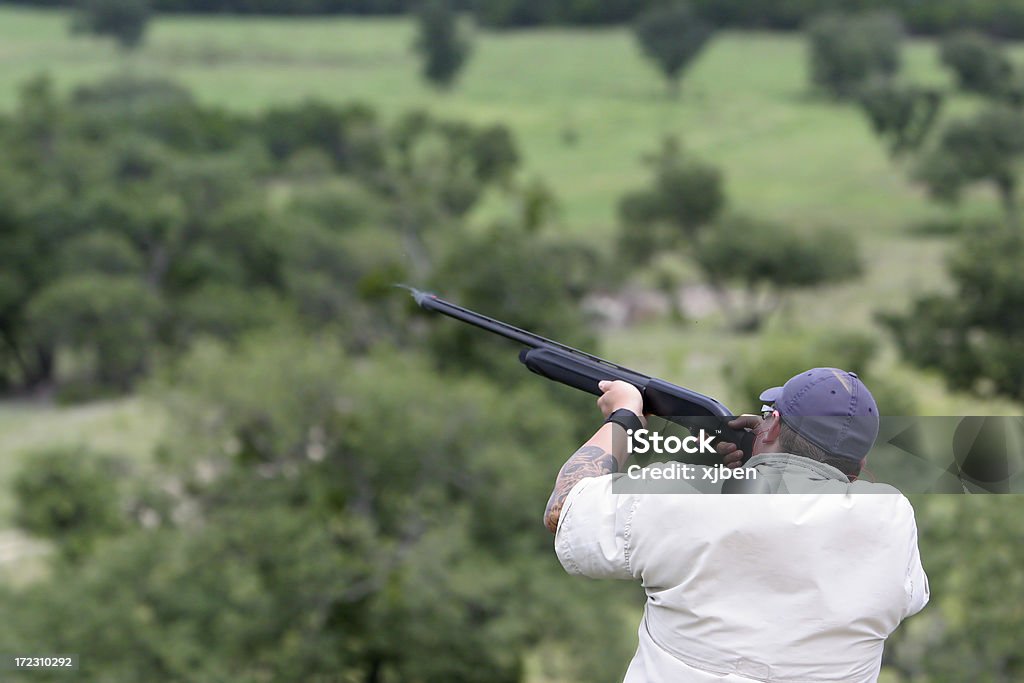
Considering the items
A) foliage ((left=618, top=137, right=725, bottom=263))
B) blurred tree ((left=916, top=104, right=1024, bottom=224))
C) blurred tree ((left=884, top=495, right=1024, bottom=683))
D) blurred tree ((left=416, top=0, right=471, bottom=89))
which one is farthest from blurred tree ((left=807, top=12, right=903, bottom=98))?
blurred tree ((left=884, top=495, right=1024, bottom=683))

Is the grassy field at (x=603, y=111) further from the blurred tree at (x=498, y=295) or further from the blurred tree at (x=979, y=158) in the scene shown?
the blurred tree at (x=498, y=295)

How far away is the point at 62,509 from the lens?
20.3 metres

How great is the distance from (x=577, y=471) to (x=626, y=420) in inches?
8.2

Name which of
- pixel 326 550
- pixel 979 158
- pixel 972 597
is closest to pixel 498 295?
pixel 326 550

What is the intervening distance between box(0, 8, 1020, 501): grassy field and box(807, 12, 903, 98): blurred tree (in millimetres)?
1332

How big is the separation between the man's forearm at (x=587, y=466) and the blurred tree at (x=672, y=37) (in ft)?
220

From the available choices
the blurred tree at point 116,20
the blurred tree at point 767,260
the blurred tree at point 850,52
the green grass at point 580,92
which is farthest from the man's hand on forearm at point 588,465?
the blurred tree at point 116,20

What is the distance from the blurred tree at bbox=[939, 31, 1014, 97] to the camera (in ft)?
201

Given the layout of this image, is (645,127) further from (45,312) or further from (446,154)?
(45,312)

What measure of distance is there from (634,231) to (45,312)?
22.1 meters

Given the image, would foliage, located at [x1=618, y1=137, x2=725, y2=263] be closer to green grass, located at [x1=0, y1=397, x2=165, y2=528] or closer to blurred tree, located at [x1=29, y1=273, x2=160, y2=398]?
blurred tree, located at [x1=29, y1=273, x2=160, y2=398]

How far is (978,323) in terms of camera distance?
30.4m

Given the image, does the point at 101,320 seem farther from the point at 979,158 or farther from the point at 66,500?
the point at 979,158

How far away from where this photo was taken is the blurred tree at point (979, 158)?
50406 millimetres
